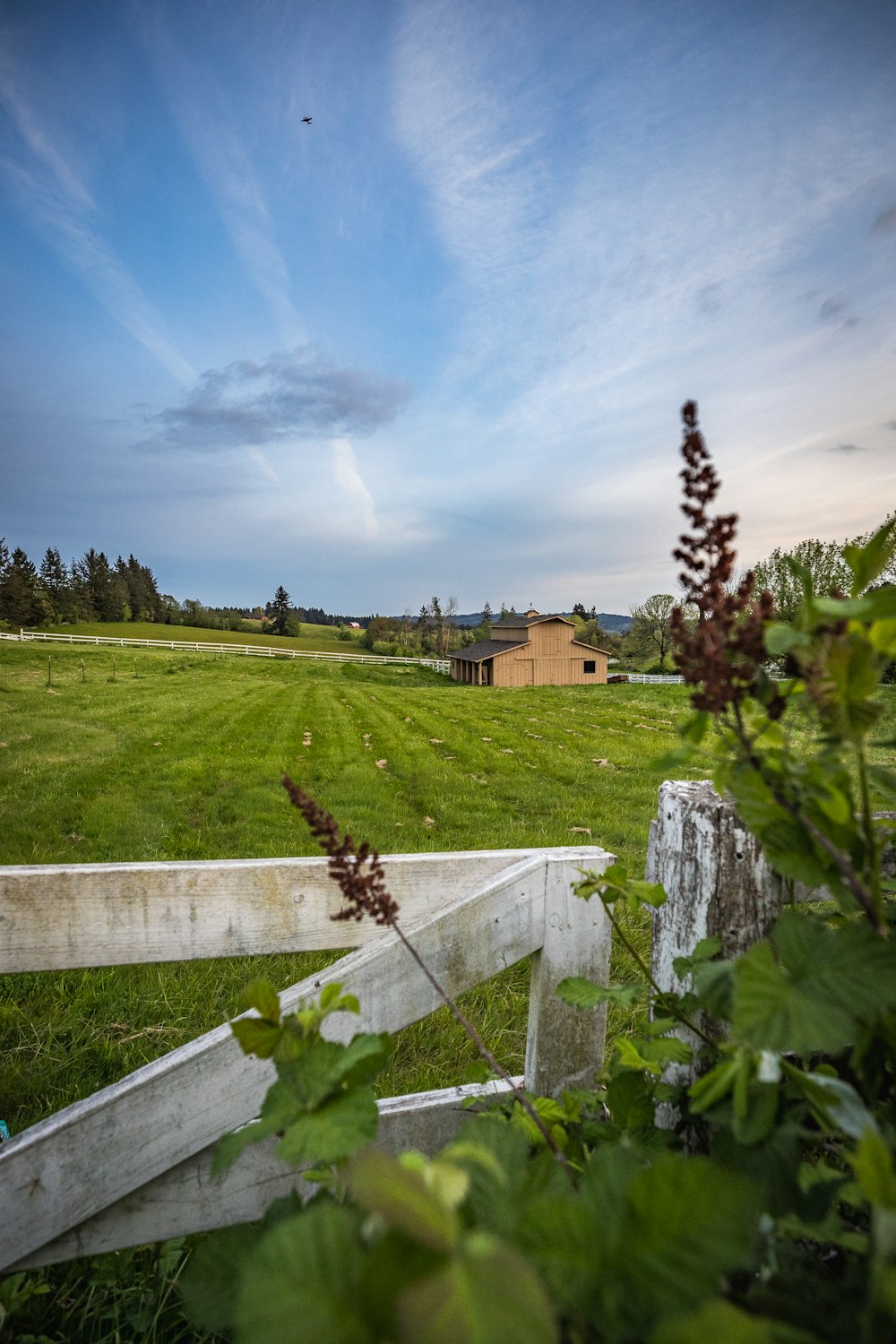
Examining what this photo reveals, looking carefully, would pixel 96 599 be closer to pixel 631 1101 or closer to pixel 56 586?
pixel 56 586

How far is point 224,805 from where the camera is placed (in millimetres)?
7902

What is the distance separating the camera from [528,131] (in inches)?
395

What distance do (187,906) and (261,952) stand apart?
27 cm

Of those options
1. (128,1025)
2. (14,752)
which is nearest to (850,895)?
(128,1025)

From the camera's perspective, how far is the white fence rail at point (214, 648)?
48.3m

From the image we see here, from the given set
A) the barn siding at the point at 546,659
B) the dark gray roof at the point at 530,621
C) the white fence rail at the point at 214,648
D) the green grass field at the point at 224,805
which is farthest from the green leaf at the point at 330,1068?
the white fence rail at the point at 214,648

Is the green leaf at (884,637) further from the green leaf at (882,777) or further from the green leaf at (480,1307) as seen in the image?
the green leaf at (480,1307)

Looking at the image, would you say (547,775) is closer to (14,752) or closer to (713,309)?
(713,309)

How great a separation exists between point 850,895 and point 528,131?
44.5 feet

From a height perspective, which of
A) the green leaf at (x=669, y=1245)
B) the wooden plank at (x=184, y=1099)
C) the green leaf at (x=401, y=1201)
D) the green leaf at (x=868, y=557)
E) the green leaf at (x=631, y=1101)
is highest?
the green leaf at (x=868, y=557)

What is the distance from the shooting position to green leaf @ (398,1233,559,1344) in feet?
1.09

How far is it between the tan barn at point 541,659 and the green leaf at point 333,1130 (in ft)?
136

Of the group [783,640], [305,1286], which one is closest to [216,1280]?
[305,1286]

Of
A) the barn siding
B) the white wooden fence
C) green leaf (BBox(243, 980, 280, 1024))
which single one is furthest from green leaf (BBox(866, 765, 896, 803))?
the barn siding
